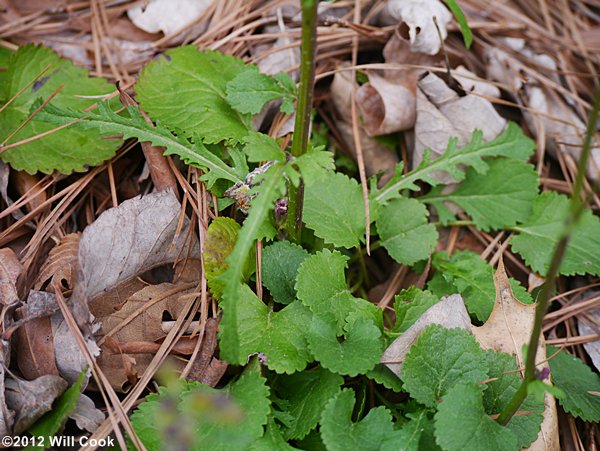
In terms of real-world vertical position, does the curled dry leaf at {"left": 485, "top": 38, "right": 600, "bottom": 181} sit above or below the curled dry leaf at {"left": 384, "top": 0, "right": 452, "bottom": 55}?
below

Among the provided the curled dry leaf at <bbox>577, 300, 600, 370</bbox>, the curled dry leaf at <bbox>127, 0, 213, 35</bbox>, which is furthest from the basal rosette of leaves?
the curled dry leaf at <bbox>127, 0, 213, 35</bbox>

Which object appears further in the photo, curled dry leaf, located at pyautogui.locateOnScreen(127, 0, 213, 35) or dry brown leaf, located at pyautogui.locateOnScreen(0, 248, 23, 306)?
curled dry leaf, located at pyautogui.locateOnScreen(127, 0, 213, 35)

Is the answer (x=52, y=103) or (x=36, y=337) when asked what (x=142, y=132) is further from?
(x=36, y=337)

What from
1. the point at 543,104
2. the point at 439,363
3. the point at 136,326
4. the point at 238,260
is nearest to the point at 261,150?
the point at 238,260

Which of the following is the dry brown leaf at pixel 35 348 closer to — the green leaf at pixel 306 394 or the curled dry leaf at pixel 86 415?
the curled dry leaf at pixel 86 415

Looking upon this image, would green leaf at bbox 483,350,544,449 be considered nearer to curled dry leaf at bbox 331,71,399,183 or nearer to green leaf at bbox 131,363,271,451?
green leaf at bbox 131,363,271,451

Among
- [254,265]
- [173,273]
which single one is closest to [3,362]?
[173,273]
